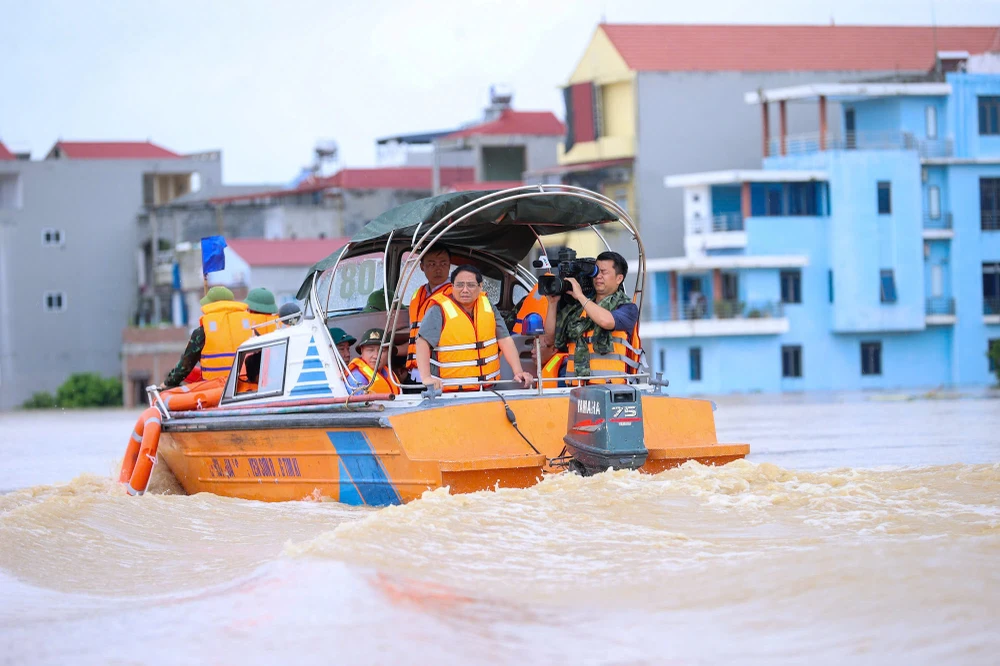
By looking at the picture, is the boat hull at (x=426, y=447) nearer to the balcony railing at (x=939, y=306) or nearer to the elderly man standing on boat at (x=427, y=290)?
the elderly man standing on boat at (x=427, y=290)

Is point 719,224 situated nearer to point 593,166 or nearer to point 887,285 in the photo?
point 887,285

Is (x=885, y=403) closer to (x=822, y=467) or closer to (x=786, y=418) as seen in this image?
(x=786, y=418)

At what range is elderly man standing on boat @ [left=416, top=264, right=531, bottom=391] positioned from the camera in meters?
10.5

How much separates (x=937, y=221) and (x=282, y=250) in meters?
22.2

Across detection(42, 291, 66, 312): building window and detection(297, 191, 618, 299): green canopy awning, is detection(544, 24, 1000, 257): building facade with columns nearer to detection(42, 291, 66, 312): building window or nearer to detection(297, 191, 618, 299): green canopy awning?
detection(42, 291, 66, 312): building window

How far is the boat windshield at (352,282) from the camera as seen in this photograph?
41.5ft

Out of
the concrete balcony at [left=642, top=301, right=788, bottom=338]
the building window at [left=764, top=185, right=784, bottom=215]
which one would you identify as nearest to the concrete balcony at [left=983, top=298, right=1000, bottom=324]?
the concrete balcony at [left=642, top=301, right=788, bottom=338]

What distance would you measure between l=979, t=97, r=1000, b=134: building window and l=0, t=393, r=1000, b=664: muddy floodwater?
3745cm

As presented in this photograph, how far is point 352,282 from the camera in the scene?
1295 centimetres

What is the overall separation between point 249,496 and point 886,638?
6.87 m

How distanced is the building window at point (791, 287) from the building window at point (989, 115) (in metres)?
7.19

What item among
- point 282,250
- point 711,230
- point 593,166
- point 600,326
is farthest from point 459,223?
point 282,250

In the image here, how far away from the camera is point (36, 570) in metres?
9.06

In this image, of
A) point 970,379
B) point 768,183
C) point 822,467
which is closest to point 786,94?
point 768,183
